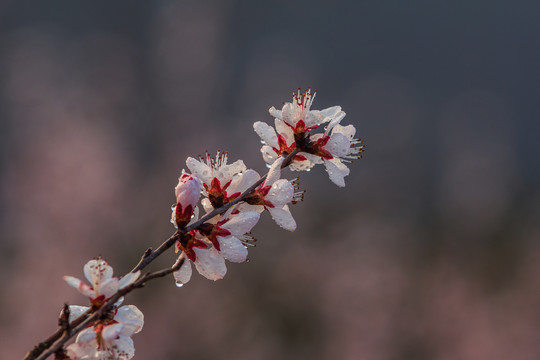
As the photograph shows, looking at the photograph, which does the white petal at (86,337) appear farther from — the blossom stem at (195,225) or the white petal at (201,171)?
the white petal at (201,171)

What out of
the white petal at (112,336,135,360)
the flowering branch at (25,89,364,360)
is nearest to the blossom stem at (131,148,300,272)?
the flowering branch at (25,89,364,360)

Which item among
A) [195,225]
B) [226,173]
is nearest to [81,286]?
[195,225]

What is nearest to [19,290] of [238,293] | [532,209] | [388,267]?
[238,293]

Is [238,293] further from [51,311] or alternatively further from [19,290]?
[19,290]

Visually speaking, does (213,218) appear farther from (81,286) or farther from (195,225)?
(81,286)

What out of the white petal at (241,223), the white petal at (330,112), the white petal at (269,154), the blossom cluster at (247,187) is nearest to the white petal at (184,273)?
the blossom cluster at (247,187)

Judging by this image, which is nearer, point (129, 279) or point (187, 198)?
point (129, 279)

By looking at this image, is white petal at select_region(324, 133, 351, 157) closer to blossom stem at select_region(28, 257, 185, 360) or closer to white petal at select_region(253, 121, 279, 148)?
white petal at select_region(253, 121, 279, 148)

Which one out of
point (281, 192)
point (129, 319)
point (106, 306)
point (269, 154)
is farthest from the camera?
point (269, 154)
